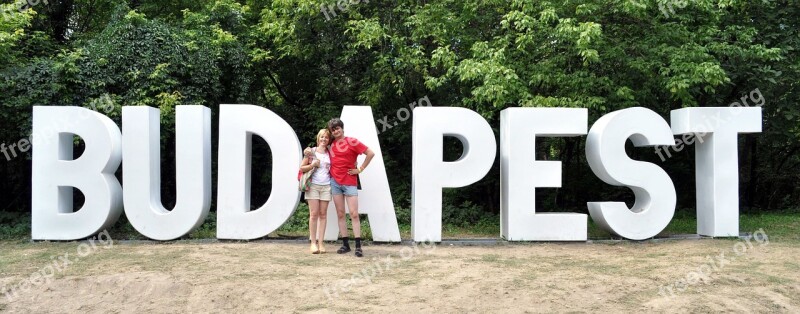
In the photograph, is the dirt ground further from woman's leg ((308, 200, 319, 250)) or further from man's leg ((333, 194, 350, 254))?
woman's leg ((308, 200, 319, 250))

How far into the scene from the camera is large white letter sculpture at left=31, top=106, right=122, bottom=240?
8359 mm

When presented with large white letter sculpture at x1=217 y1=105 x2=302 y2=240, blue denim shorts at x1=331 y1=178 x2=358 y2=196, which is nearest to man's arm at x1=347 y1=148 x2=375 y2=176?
blue denim shorts at x1=331 y1=178 x2=358 y2=196

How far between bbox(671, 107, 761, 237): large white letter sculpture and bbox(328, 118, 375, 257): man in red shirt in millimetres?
4958

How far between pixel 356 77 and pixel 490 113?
3792 millimetres

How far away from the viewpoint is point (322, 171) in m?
7.48

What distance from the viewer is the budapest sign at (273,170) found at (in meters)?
8.37

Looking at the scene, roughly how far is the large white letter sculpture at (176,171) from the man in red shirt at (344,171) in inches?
86.0

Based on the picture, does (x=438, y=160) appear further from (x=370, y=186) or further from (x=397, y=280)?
(x=397, y=280)

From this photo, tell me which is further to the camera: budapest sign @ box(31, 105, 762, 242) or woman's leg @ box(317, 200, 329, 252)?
budapest sign @ box(31, 105, 762, 242)

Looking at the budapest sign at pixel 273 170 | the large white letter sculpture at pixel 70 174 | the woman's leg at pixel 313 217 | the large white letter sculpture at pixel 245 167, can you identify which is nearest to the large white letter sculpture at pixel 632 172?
the budapest sign at pixel 273 170

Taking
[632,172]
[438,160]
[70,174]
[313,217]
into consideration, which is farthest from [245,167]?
[632,172]

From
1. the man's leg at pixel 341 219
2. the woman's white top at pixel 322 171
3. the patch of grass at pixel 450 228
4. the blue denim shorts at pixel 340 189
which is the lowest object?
the patch of grass at pixel 450 228

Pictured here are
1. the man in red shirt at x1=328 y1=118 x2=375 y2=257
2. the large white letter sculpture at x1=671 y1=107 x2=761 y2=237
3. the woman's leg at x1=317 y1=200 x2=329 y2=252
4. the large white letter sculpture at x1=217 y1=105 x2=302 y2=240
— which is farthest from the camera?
the large white letter sculpture at x1=671 y1=107 x2=761 y2=237

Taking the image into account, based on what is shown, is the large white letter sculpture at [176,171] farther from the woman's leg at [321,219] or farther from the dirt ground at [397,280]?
the woman's leg at [321,219]
